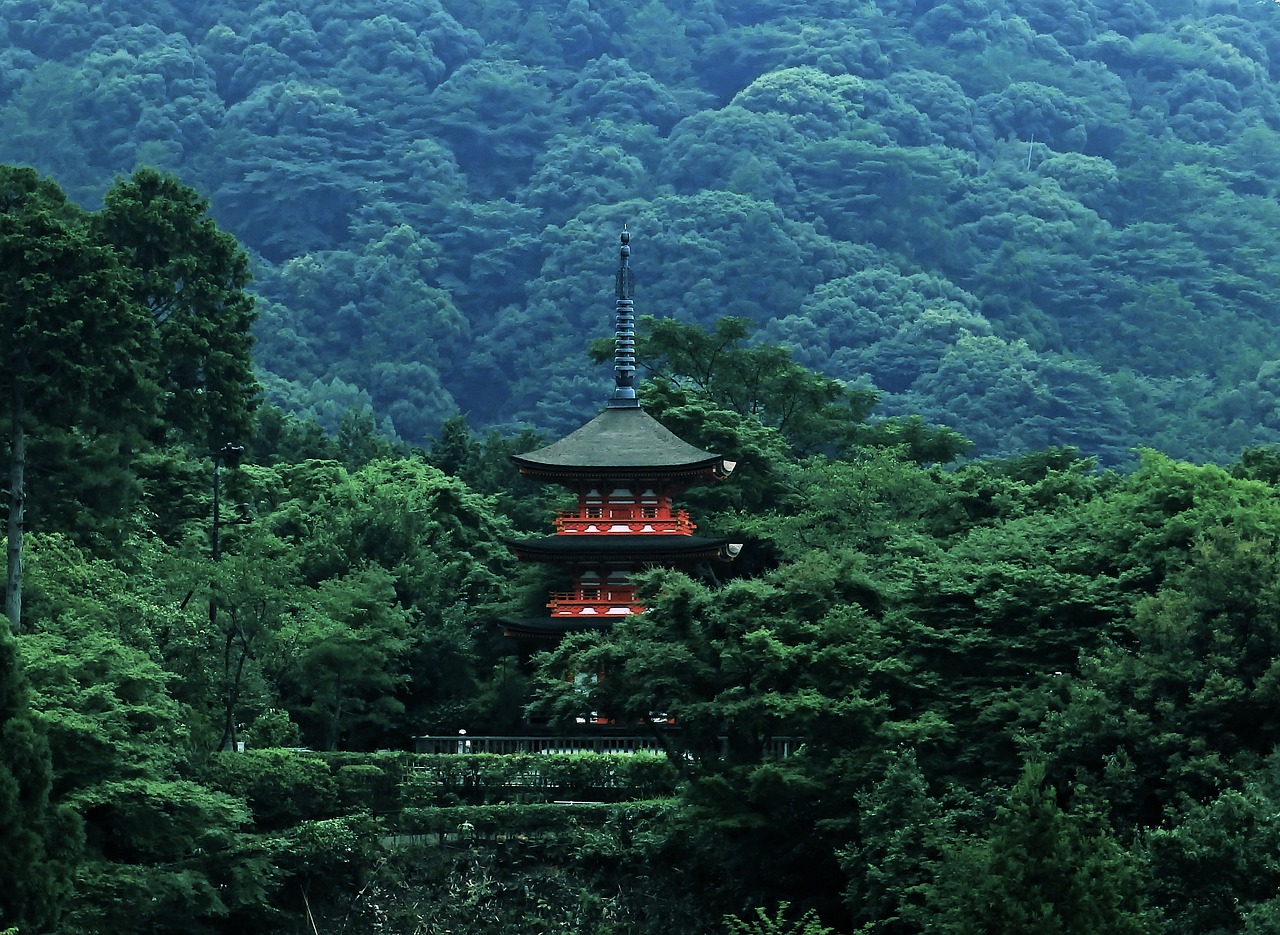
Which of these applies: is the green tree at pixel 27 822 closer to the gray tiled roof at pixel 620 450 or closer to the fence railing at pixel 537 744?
the fence railing at pixel 537 744

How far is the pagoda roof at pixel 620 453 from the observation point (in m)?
52.5

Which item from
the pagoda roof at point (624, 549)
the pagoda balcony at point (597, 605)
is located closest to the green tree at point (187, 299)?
the pagoda roof at point (624, 549)

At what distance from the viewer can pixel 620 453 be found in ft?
175

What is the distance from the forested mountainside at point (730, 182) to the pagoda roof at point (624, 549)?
60226 mm

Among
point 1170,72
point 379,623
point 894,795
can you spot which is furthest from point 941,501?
point 1170,72

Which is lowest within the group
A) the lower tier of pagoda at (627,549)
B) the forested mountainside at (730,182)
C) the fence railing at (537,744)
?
the fence railing at (537,744)

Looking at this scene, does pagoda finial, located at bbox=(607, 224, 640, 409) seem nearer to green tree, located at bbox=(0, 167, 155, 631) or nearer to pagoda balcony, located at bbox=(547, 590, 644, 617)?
pagoda balcony, located at bbox=(547, 590, 644, 617)

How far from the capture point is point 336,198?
5679 inches

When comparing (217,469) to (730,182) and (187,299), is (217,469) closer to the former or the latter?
(187,299)

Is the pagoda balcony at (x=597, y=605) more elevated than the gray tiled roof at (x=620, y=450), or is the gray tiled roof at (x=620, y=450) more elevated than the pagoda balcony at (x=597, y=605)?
the gray tiled roof at (x=620, y=450)

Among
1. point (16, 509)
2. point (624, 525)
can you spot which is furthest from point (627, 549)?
point (16, 509)

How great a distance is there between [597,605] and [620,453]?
139 inches

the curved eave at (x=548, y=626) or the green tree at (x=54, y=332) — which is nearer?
the green tree at (x=54, y=332)

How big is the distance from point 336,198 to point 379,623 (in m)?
97.7
